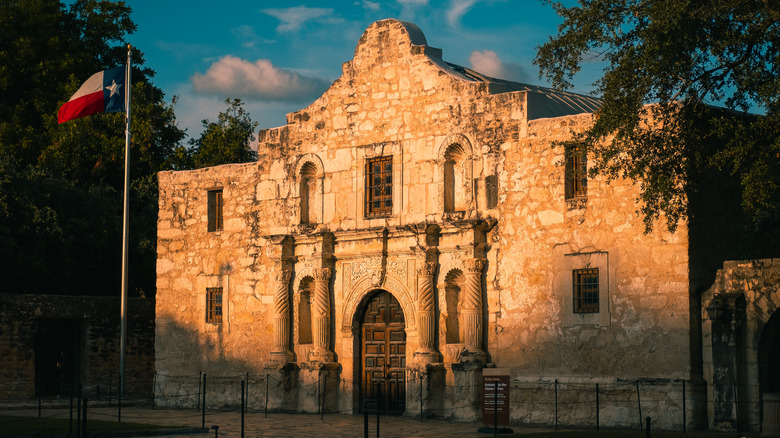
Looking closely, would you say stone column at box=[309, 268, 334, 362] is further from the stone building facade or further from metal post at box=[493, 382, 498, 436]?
metal post at box=[493, 382, 498, 436]

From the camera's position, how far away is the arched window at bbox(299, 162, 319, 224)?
89.8ft

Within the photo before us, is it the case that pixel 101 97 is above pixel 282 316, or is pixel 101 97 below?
above

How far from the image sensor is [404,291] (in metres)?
25.2

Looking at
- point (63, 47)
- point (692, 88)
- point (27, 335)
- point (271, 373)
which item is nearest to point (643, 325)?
point (692, 88)

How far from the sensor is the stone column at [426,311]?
2428 centimetres

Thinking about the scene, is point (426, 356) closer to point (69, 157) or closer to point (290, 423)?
point (290, 423)

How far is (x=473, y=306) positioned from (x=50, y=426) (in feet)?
29.8

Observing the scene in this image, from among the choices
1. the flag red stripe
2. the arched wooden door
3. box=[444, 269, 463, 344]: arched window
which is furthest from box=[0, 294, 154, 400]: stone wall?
box=[444, 269, 463, 344]: arched window

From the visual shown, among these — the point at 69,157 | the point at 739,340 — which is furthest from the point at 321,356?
the point at 69,157

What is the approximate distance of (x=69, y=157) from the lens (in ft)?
136

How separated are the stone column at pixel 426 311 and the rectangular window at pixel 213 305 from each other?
6686 mm

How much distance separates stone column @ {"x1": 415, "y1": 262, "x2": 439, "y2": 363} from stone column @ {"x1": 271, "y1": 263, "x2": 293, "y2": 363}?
405 centimetres

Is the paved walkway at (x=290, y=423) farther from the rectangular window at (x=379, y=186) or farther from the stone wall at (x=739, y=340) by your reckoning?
the rectangular window at (x=379, y=186)

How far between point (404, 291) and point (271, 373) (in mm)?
4365
